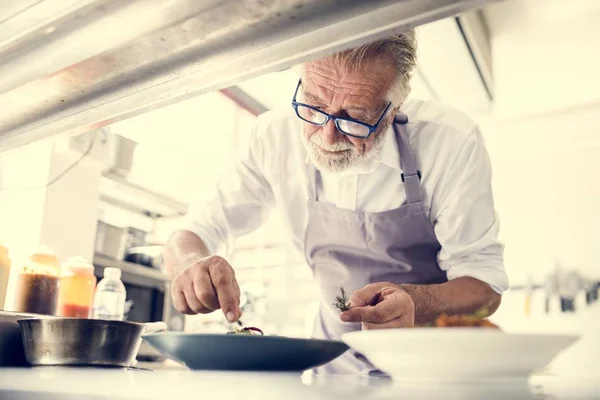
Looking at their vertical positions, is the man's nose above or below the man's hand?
above

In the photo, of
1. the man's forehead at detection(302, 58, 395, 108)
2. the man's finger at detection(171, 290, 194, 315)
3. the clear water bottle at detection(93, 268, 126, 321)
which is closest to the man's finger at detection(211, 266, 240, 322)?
the man's finger at detection(171, 290, 194, 315)

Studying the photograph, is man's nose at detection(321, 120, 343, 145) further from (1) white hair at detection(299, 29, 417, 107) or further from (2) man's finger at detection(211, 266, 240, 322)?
(2) man's finger at detection(211, 266, 240, 322)

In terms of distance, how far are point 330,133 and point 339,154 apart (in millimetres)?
88

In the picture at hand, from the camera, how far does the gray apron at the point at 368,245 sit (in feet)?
5.32

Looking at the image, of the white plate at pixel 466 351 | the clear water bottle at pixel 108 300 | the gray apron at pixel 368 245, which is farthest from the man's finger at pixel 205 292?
the clear water bottle at pixel 108 300

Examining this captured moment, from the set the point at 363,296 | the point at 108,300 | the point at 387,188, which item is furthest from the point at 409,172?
the point at 108,300

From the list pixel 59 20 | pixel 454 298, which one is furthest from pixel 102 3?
pixel 454 298

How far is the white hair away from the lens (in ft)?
4.89

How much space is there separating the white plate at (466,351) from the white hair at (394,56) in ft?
3.34

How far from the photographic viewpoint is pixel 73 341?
951mm

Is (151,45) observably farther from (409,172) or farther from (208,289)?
(409,172)

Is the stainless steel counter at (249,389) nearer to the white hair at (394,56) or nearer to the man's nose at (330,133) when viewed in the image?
the man's nose at (330,133)

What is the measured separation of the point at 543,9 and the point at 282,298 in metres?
2.88

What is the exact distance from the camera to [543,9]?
2824 millimetres
